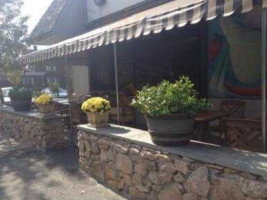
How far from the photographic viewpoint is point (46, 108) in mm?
8953

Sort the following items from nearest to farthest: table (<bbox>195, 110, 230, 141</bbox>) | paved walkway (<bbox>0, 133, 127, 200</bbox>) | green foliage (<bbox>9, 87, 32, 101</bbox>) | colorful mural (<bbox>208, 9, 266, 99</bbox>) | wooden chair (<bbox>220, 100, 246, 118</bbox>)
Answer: paved walkway (<bbox>0, 133, 127, 200</bbox>) < table (<bbox>195, 110, 230, 141</bbox>) < wooden chair (<bbox>220, 100, 246, 118</bbox>) < colorful mural (<bbox>208, 9, 266, 99</bbox>) < green foliage (<bbox>9, 87, 32, 101</bbox>)

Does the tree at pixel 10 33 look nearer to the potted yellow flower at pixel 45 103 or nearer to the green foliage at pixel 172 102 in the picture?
the potted yellow flower at pixel 45 103

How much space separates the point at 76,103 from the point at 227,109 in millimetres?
4035

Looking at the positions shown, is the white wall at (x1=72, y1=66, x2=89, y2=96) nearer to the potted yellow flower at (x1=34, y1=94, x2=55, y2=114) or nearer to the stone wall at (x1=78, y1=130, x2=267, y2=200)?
the potted yellow flower at (x1=34, y1=94, x2=55, y2=114)

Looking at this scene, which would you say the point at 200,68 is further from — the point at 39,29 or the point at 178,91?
the point at 39,29

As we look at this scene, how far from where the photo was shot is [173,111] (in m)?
4.35

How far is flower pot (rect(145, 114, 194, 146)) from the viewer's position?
4336 millimetres

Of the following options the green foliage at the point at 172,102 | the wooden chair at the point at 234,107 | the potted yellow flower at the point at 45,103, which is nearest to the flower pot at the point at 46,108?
the potted yellow flower at the point at 45,103

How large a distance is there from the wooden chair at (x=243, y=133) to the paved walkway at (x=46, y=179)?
1.89 meters

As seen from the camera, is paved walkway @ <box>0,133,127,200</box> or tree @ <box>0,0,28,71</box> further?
tree @ <box>0,0,28,71</box>

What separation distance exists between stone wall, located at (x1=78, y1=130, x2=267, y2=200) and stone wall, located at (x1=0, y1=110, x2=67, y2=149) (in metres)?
2.41

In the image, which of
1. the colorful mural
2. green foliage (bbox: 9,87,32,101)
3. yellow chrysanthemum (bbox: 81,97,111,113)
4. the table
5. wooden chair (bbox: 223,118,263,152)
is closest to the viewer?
wooden chair (bbox: 223,118,263,152)

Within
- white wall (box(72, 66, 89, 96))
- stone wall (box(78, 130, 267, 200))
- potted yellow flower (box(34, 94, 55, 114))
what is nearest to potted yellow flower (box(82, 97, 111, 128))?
stone wall (box(78, 130, 267, 200))

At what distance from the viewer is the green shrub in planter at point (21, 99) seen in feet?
34.1
